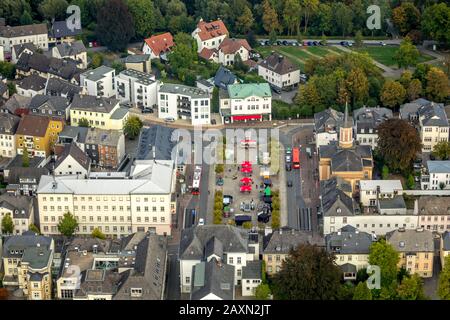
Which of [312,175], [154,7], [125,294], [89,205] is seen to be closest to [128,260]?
[125,294]

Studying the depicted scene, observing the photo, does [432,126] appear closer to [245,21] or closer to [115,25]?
[245,21]

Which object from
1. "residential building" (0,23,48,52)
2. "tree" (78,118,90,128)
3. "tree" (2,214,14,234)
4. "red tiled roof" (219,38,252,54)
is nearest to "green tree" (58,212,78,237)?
"tree" (2,214,14,234)

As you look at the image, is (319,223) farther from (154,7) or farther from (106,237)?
(154,7)

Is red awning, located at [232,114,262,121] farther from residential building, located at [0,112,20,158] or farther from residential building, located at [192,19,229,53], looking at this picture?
residential building, located at [0,112,20,158]

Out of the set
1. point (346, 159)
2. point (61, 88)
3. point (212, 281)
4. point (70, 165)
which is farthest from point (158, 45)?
point (212, 281)

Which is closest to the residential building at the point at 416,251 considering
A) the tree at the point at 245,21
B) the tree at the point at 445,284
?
the tree at the point at 445,284

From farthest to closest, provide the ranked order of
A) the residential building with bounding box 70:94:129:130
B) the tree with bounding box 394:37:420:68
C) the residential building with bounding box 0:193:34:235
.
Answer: the tree with bounding box 394:37:420:68, the residential building with bounding box 70:94:129:130, the residential building with bounding box 0:193:34:235
